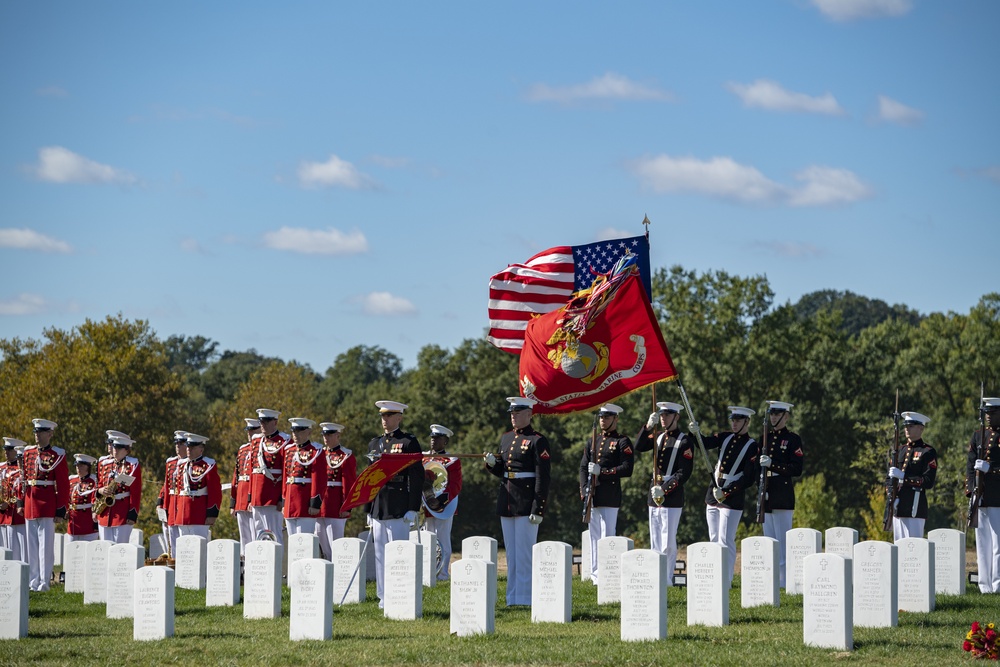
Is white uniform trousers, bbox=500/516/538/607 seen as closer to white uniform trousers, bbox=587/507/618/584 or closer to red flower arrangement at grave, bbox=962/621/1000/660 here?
white uniform trousers, bbox=587/507/618/584

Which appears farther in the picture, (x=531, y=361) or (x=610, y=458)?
(x=610, y=458)

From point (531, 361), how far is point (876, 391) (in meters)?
28.3

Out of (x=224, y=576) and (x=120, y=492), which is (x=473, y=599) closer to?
(x=224, y=576)

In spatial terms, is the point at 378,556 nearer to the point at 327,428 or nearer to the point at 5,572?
the point at 327,428

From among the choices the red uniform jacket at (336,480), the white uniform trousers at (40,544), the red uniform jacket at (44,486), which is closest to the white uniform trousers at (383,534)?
the red uniform jacket at (336,480)

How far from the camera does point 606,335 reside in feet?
43.7

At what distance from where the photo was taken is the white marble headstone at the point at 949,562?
14617mm

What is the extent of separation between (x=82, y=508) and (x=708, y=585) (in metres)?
10.8

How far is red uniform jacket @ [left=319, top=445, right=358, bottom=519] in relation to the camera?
16078mm

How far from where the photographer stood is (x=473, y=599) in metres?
11.5

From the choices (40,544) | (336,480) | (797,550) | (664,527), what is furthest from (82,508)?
(797,550)

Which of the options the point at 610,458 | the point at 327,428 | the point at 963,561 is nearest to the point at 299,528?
the point at 327,428

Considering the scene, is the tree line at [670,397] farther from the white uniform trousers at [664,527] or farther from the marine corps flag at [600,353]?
the marine corps flag at [600,353]

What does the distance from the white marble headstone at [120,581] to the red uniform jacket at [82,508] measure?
491cm
